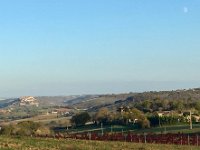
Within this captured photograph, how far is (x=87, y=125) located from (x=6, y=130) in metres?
29.6

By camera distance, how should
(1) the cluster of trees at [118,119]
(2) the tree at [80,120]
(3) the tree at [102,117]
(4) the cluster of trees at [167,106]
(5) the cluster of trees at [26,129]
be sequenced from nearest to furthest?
(5) the cluster of trees at [26,129] < (1) the cluster of trees at [118,119] < (3) the tree at [102,117] < (2) the tree at [80,120] < (4) the cluster of trees at [167,106]

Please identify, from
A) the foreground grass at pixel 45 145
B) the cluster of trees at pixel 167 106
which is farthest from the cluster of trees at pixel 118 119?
the foreground grass at pixel 45 145

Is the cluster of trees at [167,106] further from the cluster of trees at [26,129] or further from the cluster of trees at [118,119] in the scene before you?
the cluster of trees at [26,129]

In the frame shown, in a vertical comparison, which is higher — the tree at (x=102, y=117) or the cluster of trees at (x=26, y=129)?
the tree at (x=102, y=117)

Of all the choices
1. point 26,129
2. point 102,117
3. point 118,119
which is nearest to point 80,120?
point 102,117

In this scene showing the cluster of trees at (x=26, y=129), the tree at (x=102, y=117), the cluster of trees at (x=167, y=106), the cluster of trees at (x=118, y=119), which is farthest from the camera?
the cluster of trees at (x=167, y=106)

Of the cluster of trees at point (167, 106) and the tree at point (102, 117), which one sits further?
the cluster of trees at point (167, 106)

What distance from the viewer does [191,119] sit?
95062 mm

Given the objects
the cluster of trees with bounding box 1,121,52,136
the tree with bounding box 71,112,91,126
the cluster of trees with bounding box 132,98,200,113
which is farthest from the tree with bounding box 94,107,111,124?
the cluster of trees with bounding box 1,121,52,136

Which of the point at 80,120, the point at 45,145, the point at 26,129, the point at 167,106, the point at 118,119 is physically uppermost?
the point at 167,106

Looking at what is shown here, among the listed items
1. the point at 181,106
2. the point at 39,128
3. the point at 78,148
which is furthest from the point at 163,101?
the point at 78,148

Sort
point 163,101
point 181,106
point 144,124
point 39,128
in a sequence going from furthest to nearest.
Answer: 1. point 163,101
2. point 181,106
3. point 144,124
4. point 39,128

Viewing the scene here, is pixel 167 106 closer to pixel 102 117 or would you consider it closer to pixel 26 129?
pixel 102 117

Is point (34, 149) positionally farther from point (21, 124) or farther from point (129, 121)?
point (129, 121)
